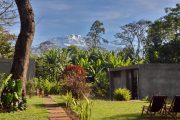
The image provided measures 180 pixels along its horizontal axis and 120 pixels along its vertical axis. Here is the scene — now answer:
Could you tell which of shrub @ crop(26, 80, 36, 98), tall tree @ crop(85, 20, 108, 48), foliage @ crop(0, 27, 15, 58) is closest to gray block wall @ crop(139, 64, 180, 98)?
shrub @ crop(26, 80, 36, 98)

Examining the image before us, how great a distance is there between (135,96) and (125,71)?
2570 mm

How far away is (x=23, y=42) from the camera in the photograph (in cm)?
1806

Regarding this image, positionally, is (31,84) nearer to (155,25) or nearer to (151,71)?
(151,71)

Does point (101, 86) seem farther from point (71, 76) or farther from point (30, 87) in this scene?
point (71, 76)

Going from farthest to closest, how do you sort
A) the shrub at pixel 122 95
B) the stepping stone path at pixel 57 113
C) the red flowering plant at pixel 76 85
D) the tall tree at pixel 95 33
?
1. the tall tree at pixel 95 33
2. the shrub at pixel 122 95
3. the red flowering plant at pixel 76 85
4. the stepping stone path at pixel 57 113

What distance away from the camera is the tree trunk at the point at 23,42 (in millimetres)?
17953

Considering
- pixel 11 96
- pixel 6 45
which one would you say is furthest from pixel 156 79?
pixel 6 45

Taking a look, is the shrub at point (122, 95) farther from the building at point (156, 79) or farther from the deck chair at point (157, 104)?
the deck chair at point (157, 104)

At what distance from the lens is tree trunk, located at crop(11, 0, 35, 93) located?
58.9 ft

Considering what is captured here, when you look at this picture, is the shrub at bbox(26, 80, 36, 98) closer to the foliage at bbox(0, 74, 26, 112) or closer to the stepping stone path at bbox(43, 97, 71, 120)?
the stepping stone path at bbox(43, 97, 71, 120)

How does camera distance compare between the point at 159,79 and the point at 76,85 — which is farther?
the point at 159,79

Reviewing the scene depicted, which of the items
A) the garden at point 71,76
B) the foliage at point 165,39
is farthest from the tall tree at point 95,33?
the foliage at point 165,39

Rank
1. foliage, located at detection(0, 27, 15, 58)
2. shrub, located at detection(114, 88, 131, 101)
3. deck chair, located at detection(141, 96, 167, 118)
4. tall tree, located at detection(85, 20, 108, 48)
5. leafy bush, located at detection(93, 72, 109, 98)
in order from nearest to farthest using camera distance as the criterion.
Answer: deck chair, located at detection(141, 96, 167, 118) < shrub, located at detection(114, 88, 131, 101) < foliage, located at detection(0, 27, 15, 58) < leafy bush, located at detection(93, 72, 109, 98) < tall tree, located at detection(85, 20, 108, 48)

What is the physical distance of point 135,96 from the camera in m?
30.0
